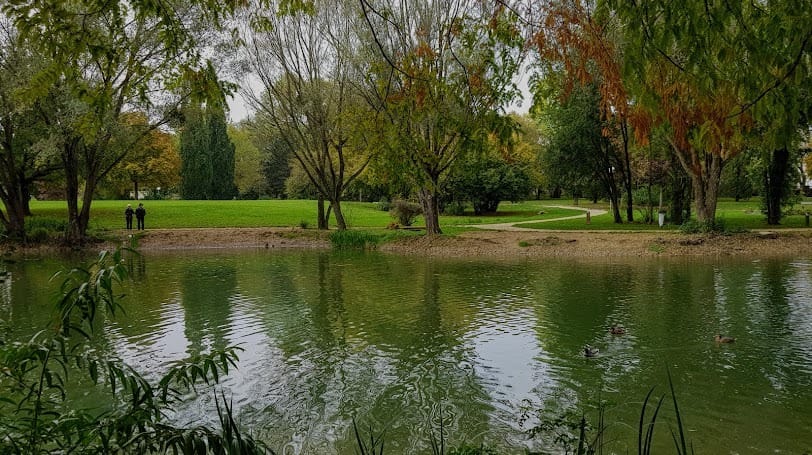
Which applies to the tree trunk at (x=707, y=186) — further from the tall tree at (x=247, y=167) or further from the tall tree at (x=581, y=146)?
the tall tree at (x=247, y=167)

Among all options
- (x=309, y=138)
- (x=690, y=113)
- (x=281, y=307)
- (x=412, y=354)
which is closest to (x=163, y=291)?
(x=281, y=307)

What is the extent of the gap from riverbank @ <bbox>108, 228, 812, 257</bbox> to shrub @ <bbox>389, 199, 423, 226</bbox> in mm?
5082

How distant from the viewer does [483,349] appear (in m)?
8.72

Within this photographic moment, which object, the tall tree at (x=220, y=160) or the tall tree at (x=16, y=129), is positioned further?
the tall tree at (x=220, y=160)

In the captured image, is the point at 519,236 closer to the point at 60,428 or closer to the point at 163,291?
the point at 163,291

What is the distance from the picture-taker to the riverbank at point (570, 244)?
68.3 ft

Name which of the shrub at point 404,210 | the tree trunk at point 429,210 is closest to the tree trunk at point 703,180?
the tree trunk at point 429,210

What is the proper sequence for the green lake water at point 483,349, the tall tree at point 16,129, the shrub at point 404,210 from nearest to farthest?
1. the green lake water at point 483,349
2. the tall tree at point 16,129
3. the shrub at point 404,210

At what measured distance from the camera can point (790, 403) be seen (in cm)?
630

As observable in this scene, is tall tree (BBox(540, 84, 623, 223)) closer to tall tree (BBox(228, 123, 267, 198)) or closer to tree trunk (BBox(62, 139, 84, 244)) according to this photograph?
tree trunk (BBox(62, 139, 84, 244))

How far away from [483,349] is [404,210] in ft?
74.9

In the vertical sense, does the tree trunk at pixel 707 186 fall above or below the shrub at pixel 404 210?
above

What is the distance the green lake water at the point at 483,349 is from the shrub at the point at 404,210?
1440 cm

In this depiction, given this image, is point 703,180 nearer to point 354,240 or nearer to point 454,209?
point 354,240
